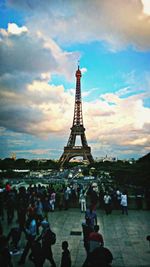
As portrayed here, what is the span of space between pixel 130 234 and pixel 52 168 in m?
101

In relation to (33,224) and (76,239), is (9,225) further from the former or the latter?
(33,224)

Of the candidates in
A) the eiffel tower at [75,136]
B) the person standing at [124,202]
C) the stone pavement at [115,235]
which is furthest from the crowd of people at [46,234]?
the eiffel tower at [75,136]

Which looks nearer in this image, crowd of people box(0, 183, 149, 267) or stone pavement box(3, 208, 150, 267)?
crowd of people box(0, 183, 149, 267)

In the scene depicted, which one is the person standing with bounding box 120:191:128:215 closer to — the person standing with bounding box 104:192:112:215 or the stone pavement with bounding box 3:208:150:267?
the stone pavement with bounding box 3:208:150:267

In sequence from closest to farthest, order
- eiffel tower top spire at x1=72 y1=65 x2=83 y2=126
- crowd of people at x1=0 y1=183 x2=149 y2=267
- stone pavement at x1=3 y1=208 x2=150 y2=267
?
crowd of people at x1=0 y1=183 x2=149 y2=267, stone pavement at x1=3 y1=208 x2=150 y2=267, eiffel tower top spire at x1=72 y1=65 x2=83 y2=126

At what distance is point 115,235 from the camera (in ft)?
41.9

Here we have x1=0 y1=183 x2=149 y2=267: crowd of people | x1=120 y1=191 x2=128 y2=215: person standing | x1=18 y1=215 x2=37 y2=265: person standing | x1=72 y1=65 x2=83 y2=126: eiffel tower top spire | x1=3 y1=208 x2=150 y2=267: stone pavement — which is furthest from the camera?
x1=72 y1=65 x2=83 y2=126: eiffel tower top spire

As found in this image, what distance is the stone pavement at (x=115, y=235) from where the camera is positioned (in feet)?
31.3

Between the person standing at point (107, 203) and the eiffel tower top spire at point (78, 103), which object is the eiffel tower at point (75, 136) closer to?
the eiffel tower top spire at point (78, 103)

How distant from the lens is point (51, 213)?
58.3 ft

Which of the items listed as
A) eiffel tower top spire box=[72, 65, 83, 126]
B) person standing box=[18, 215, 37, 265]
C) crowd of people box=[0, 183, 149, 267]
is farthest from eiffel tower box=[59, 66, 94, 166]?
person standing box=[18, 215, 37, 265]

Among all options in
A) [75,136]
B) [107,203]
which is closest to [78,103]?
[75,136]

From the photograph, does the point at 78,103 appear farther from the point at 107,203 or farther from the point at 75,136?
the point at 107,203

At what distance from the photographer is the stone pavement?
376 inches
